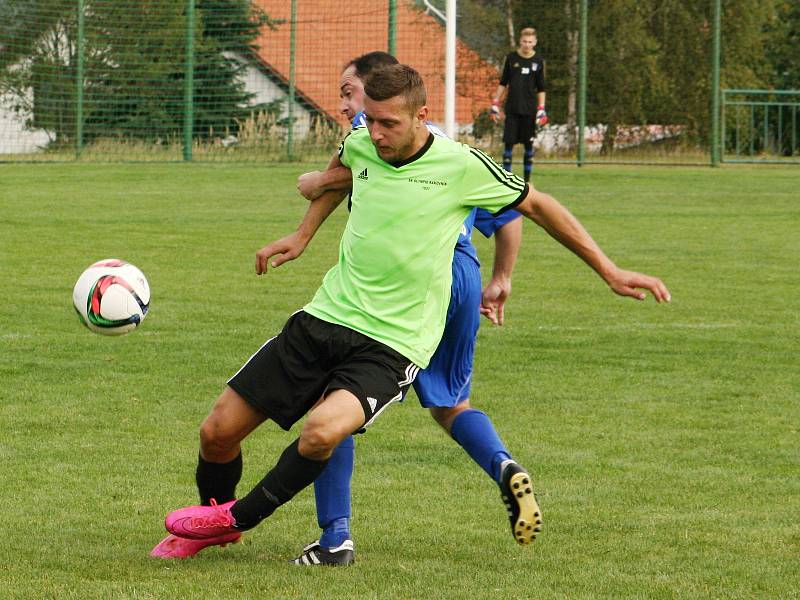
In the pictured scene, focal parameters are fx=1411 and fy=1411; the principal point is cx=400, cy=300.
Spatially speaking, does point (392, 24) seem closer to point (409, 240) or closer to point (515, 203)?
Result: point (515, 203)

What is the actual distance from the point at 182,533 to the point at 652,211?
13918 millimetres

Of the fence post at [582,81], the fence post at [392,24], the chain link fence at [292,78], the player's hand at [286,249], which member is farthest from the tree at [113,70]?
the player's hand at [286,249]

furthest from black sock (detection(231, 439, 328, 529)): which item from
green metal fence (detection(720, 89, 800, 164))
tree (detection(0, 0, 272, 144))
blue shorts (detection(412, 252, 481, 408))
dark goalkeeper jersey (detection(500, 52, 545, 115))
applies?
green metal fence (detection(720, 89, 800, 164))

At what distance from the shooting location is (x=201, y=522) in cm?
472

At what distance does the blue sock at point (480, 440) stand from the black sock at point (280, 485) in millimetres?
595

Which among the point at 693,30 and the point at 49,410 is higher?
the point at 693,30

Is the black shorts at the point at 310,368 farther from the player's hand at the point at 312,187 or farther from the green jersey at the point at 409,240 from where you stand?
the player's hand at the point at 312,187

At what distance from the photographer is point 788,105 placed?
86.2 feet

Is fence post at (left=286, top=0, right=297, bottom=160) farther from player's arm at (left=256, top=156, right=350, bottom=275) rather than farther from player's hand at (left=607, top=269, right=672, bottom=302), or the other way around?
player's hand at (left=607, top=269, right=672, bottom=302)

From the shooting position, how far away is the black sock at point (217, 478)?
4.93 meters

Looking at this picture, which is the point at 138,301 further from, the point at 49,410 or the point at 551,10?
the point at 551,10

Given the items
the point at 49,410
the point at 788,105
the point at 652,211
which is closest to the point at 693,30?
the point at 788,105

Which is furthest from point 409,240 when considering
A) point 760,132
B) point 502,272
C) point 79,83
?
point 760,132

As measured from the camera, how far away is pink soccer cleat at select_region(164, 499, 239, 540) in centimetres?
470
